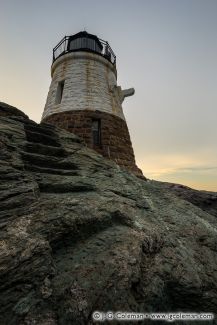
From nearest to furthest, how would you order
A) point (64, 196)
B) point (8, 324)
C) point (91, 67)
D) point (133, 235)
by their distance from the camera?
point (8, 324) → point (133, 235) → point (64, 196) → point (91, 67)

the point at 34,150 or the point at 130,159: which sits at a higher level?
A: the point at 130,159

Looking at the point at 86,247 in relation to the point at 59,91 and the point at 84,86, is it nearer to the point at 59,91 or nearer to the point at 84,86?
the point at 84,86

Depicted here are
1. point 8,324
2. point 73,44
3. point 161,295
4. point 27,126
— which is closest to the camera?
point 8,324

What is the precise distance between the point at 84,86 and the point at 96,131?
123 inches

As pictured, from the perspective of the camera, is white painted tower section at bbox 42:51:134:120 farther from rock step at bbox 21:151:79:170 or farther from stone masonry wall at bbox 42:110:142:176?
rock step at bbox 21:151:79:170

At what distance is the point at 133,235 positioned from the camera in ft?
15.1

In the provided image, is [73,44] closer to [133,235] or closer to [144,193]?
[144,193]

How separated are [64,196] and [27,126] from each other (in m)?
4.37

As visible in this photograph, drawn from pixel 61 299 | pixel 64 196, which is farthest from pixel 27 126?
pixel 61 299

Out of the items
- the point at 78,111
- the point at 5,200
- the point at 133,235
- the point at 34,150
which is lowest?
the point at 133,235

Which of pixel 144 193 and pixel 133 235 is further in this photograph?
pixel 144 193

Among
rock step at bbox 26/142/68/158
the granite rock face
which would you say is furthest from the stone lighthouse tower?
the granite rock face

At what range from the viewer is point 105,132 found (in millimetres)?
13492

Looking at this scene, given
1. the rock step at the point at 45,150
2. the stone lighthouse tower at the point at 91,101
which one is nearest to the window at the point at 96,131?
the stone lighthouse tower at the point at 91,101
